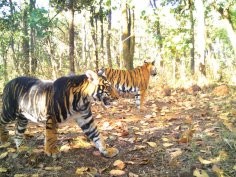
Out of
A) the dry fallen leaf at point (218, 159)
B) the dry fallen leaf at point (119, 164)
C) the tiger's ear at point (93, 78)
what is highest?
the tiger's ear at point (93, 78)

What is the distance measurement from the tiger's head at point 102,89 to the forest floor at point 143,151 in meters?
0.73

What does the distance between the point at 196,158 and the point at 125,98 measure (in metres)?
6.39

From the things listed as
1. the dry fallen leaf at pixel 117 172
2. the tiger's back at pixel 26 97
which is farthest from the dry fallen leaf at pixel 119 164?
the tiger's back at pixel 26 97

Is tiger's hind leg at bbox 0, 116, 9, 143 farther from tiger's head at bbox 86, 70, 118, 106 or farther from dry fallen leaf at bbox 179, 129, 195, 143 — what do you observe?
dry fallen leaf at bbox 179, 129, 195, 143

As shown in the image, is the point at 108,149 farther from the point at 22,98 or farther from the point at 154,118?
the point at 154,118

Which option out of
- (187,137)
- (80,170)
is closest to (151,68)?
(187,137)

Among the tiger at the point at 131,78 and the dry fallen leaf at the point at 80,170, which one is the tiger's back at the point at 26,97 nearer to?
the dry fallen leaf at the point at 80,170

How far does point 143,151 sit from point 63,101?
1.27 m

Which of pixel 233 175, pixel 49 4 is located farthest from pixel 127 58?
pixel 233 175

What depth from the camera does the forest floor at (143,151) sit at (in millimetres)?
3879

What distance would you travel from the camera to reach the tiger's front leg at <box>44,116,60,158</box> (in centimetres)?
436

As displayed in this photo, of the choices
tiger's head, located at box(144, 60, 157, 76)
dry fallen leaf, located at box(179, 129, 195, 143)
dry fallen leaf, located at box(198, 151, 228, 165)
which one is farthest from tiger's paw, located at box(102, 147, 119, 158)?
tiger's head, located at box(144, 60, 157, 76)

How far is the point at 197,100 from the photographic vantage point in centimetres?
874

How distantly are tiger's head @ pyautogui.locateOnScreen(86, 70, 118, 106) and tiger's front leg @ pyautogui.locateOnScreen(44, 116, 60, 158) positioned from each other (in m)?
0.62
